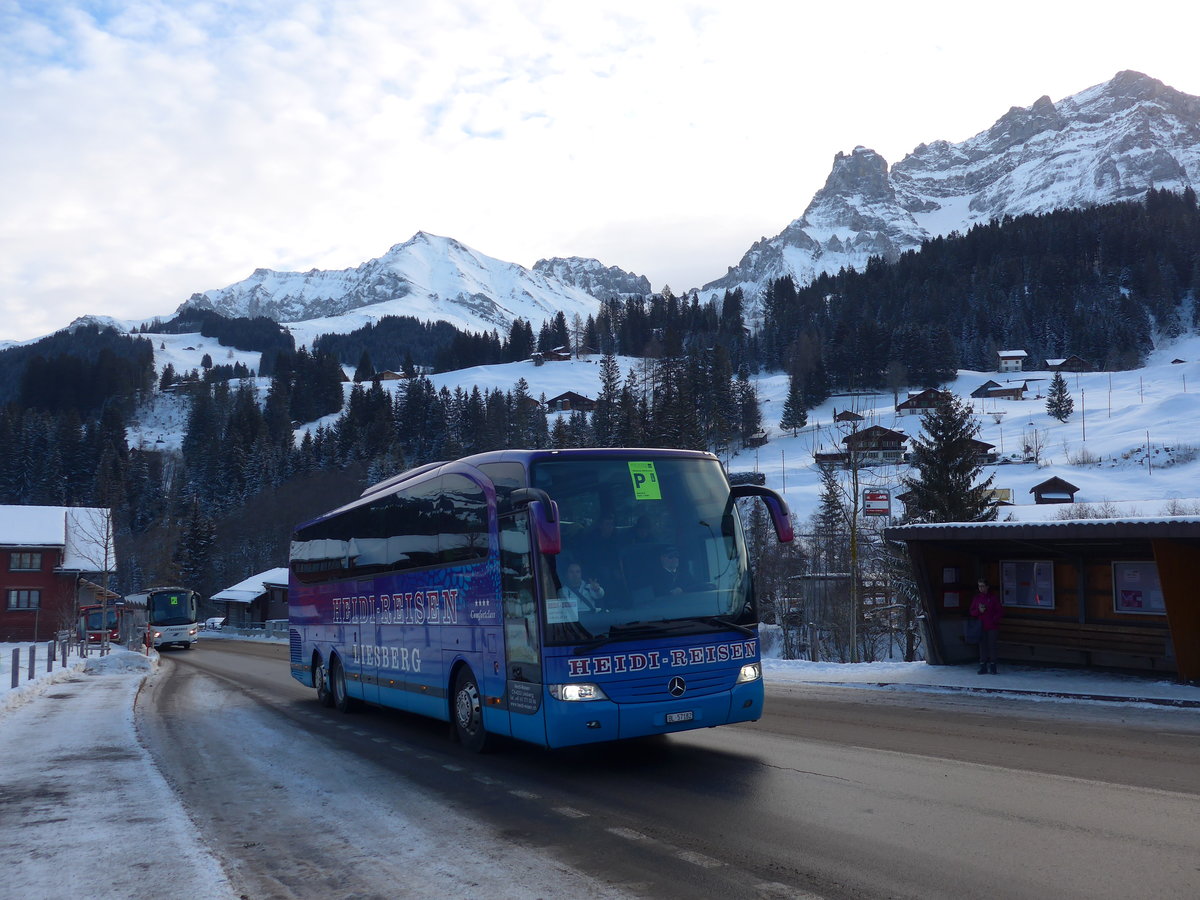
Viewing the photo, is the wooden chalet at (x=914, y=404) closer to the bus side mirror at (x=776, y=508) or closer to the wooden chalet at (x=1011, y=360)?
the wooden chalet at (x=1011, y=360)

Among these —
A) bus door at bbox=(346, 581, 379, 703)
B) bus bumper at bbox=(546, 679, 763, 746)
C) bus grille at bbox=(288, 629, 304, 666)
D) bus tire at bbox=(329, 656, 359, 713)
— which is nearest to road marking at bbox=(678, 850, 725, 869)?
bus bumper at bbox=(546, 679, 763, 746)

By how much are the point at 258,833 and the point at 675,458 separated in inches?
209

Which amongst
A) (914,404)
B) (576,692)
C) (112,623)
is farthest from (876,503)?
(914,404)

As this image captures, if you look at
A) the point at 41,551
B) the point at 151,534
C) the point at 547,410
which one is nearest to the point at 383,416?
the point at 547,410

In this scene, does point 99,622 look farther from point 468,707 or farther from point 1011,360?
point 1011,360

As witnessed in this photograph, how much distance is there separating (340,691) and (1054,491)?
75004mm

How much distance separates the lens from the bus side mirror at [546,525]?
811 centimetres

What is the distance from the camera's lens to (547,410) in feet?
480

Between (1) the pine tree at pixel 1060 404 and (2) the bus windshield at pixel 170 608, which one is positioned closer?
(2) the bus windshield at pixel 170 608

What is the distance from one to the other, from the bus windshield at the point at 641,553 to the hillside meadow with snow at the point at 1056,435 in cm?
4176

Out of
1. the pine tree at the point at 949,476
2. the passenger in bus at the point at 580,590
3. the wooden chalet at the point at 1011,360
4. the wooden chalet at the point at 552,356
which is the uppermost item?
the wooden chalet at the point at 552,356

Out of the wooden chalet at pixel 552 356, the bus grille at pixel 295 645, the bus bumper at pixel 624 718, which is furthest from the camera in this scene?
the wooden chalet at pixel 552 356

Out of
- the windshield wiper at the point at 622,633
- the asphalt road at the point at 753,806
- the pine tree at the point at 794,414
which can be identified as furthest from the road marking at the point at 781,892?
the pine tree at the point at 794,414

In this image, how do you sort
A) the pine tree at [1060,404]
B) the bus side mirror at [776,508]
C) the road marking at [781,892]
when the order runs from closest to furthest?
the road marking at [781,892] < the bus side mirror at [776,508] < the pine tree at [1060,404]
